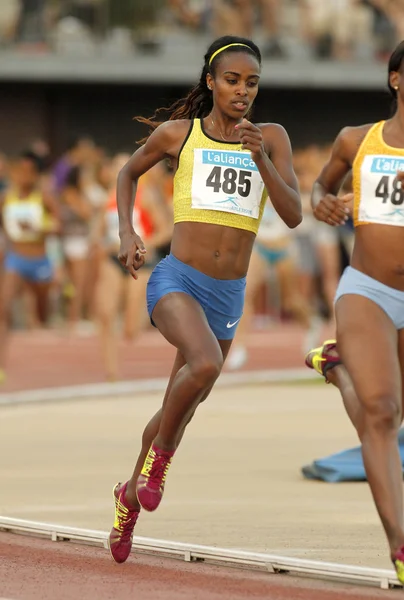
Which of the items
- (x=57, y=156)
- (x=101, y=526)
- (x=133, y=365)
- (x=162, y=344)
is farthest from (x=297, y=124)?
(x=101, y=526)

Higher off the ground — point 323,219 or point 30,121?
point 323,219

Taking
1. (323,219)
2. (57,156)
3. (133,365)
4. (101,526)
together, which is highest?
(323,219)

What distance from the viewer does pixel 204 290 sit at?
6.92 m

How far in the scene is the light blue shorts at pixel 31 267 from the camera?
698 inches

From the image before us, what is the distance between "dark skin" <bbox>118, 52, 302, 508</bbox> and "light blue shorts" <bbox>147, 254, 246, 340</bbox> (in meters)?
0.03

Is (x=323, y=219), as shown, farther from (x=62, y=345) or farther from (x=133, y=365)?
(x=62, y=345)

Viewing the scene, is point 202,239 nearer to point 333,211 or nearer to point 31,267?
point 333,211


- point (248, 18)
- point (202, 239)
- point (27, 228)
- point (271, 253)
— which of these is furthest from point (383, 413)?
point (248, 18)

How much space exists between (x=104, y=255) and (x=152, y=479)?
962cm

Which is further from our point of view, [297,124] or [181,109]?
[297,124]

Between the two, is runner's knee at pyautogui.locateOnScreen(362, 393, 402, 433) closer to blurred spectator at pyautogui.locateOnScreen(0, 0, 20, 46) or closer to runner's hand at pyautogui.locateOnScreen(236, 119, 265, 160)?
runner's hand at pyautogui.locateOnScreen(236, 119, 265, 160)

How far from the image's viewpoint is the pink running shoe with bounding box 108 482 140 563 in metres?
6.80

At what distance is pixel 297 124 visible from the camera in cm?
3512

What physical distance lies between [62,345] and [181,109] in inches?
571
